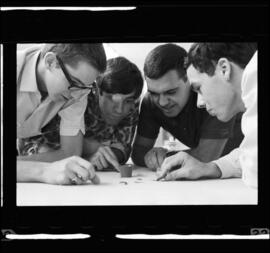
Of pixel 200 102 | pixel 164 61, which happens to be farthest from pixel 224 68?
pixel 164 61

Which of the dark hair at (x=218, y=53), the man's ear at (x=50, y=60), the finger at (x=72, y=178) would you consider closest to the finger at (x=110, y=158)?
the finger at (x=72, y=178)

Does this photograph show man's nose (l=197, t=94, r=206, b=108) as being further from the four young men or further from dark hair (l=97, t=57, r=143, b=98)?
dark hair (l=97, t=57, r=143, b=98)

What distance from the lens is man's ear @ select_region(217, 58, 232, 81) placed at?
3.82m

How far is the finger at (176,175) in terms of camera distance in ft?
12.5

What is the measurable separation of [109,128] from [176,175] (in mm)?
485

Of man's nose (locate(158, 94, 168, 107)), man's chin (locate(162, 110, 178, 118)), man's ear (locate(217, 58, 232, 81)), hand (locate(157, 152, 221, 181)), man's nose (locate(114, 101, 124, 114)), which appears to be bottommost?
hand (locate(157, 152, 221, 181))

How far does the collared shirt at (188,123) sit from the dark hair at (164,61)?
0.47 ft

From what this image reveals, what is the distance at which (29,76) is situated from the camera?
12.5 feet

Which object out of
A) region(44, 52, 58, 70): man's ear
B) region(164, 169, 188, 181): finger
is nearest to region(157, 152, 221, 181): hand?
region(164, 169, 188, 181): finger

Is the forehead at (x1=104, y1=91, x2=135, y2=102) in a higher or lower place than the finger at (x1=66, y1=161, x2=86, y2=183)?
higher

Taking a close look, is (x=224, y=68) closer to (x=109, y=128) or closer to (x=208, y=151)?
(x=208, y=151)
